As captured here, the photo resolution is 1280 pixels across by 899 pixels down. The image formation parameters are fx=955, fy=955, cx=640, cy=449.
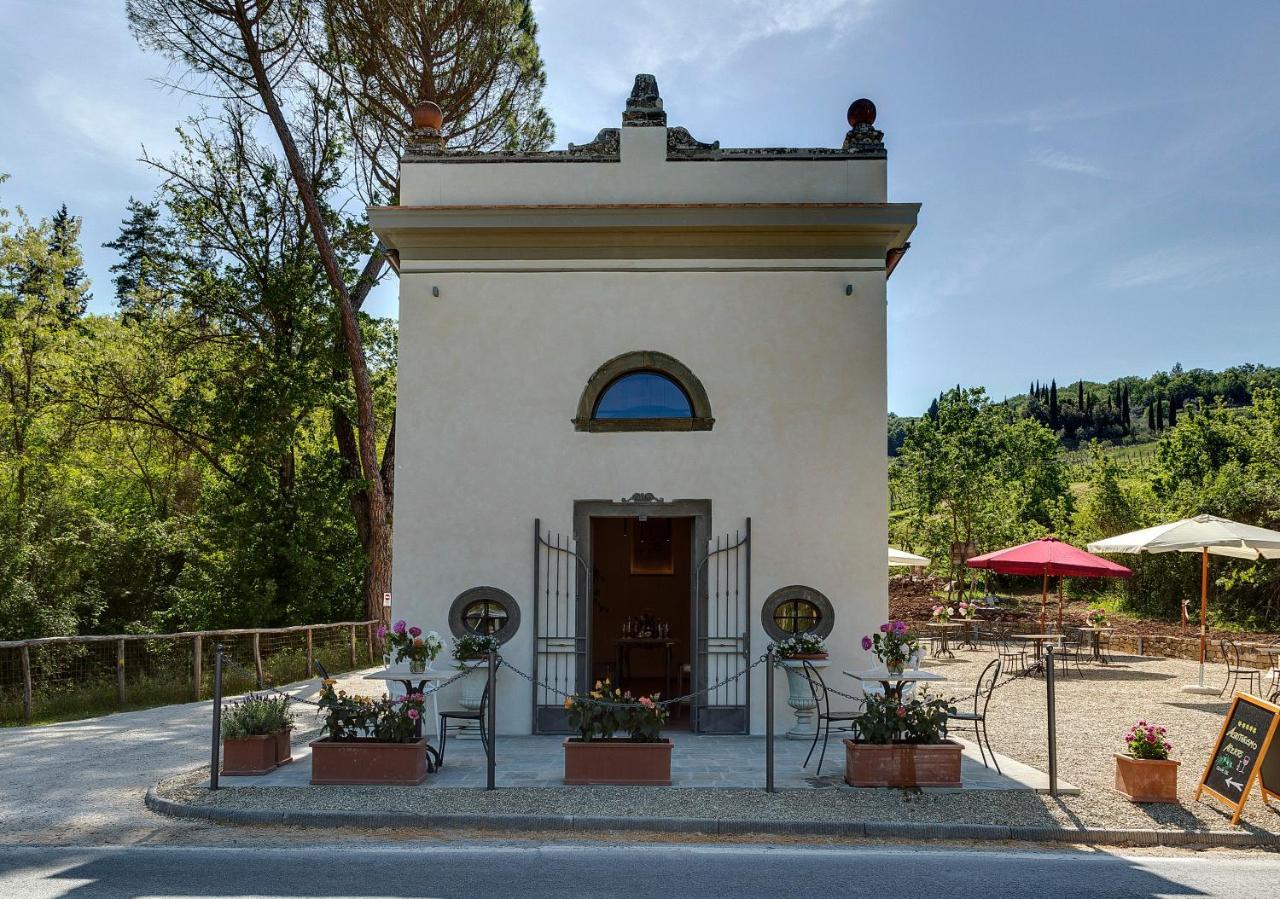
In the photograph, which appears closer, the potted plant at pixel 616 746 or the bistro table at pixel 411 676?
the potted plant at pixel 616 746

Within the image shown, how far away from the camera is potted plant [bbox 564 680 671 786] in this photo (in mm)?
7863

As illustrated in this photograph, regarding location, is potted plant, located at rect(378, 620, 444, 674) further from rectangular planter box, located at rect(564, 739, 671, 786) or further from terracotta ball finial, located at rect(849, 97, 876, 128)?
terracotta ball finial, located at rect(849, 97, 876, 128)

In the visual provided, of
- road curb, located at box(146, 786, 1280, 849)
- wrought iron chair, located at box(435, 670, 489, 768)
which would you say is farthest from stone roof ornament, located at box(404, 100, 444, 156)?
road curb, located at box(146, 786, 1280, 849)

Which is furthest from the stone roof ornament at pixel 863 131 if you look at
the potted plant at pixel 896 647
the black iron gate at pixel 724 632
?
the potted plant at pixel 896 647

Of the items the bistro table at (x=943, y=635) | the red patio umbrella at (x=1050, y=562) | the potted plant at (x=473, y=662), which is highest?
the red patio umbrella at (x=1050, y=562)

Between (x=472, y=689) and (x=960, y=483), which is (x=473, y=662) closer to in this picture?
(x=472, y=689)

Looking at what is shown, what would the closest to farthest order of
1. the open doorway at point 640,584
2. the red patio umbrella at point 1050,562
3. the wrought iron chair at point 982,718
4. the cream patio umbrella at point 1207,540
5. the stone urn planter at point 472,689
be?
the wrought iron chair at point 982,718, the stone urn planter at point 472,689, the cream patio umbrella at point 1207,540, the open doorway at point 640,584, the red patio umbrella at point 1050,562

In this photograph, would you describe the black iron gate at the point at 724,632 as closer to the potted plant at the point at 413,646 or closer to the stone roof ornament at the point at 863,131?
the potted plant at the point at 413,646

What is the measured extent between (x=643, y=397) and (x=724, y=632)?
8.91 ft

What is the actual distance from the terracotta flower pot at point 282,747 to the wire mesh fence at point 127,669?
4717mm

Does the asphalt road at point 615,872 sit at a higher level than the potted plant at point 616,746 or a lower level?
lower

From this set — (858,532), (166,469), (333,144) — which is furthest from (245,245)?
(858,532)

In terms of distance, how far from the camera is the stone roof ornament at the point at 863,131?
10.7 metres

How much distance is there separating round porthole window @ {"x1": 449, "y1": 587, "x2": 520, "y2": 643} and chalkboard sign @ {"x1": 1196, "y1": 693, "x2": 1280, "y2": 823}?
648 cm
